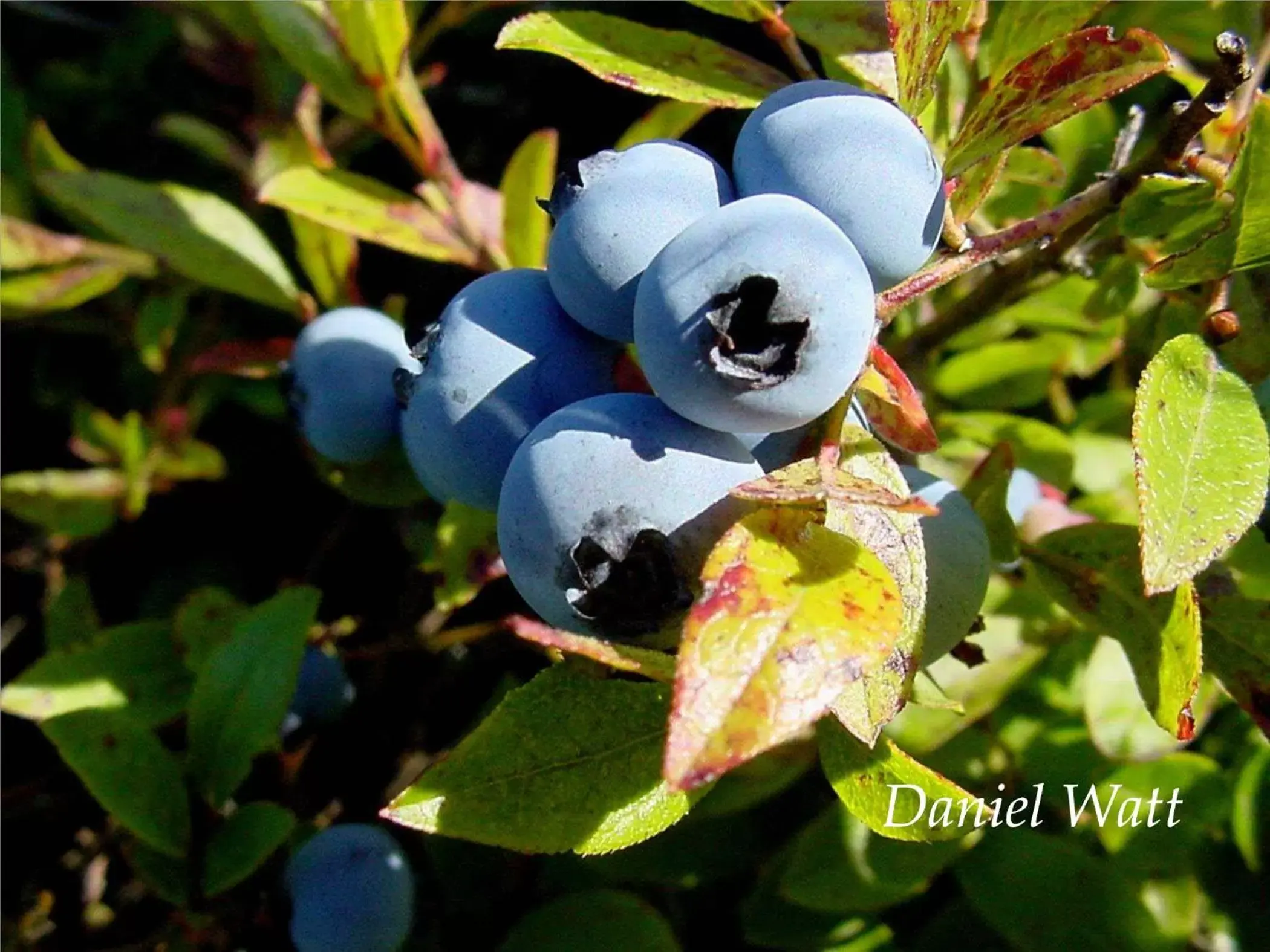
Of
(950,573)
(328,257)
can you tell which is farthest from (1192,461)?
(328,257)

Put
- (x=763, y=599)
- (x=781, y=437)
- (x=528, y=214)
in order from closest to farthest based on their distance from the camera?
(x=763, y=599), (x=781, y=437), (x=528, y=214)

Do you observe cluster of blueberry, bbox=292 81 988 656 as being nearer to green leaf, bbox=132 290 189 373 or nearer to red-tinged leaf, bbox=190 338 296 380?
red-tinged leaf, bbox=190 338 296 380

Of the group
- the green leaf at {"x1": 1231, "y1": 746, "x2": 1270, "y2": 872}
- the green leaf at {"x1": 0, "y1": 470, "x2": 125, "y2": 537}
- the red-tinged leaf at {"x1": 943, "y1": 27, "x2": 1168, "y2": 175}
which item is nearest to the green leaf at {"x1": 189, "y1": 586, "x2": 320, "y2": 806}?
the green leaf at {"x1": 0, "y1": 470, "x2": 125, "y2": 537}

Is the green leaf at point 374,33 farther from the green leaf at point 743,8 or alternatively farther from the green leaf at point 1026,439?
the green leaf at point 1026,439

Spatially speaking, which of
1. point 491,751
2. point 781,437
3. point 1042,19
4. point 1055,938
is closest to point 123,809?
point 491,751

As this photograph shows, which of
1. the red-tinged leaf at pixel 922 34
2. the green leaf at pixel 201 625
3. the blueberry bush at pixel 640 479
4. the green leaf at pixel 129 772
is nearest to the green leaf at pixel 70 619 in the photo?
the blueberry bush at pixel 640 479

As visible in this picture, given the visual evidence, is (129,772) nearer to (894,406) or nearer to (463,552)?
(463,552)

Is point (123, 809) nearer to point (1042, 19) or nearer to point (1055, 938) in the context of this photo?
point (1055, 938)
